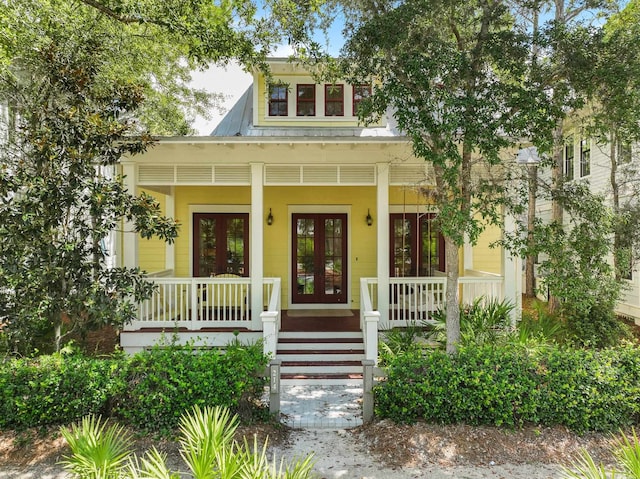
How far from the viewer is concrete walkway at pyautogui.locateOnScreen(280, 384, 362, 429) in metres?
5.63

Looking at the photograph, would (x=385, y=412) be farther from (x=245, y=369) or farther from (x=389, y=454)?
(x=245, y=369)

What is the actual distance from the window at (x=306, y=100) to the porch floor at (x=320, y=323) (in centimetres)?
504

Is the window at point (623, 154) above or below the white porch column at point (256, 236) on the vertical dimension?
above

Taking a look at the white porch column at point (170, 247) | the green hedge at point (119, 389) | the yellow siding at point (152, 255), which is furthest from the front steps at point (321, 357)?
the yellow siding at point (152, 255)

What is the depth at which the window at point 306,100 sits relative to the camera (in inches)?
412

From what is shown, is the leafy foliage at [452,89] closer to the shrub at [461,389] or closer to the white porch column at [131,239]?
the shrub at [461,389]

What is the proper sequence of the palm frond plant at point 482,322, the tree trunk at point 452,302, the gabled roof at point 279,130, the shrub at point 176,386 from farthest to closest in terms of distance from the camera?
the gabled roof at point 279,130
the palm frond plant at point 482,322
the tree trunk at point 452,302
the shrub at point 176,386

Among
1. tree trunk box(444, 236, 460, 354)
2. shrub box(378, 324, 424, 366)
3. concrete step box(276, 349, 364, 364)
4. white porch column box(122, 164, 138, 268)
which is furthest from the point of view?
white porch column box(122, 164, 138, 268)

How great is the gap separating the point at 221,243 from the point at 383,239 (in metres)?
4.72

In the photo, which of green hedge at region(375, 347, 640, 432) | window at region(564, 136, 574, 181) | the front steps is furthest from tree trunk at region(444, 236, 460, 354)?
window at region(564, 136, 574, 181)

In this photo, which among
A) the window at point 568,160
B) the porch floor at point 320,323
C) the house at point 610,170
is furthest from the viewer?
the window at point 568,160

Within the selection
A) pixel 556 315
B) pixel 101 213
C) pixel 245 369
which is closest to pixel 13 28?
pixel 101 213

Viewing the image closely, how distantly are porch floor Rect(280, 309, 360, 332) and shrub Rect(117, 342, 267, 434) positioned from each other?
338 cm

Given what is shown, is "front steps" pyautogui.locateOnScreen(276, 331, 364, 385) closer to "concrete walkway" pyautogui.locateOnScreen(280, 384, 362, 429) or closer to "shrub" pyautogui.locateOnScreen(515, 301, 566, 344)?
"concrete walkway" pyautogui.locateOnScreen(280, 384, 362, 429)
